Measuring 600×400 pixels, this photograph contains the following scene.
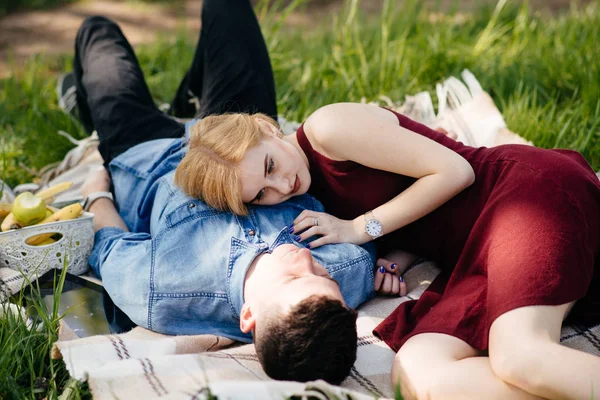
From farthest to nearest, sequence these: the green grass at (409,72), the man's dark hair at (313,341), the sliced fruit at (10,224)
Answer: the green grass at (409,72)
the sliced fruit at (10,224)
the man's dark hair at (313,341)

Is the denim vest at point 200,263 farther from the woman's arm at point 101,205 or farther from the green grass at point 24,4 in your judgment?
the green grass at point 24,4

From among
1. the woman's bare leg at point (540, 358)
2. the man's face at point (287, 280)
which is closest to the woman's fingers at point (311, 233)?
the man's face at point (287, 280)

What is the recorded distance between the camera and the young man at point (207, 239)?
6.20 feet

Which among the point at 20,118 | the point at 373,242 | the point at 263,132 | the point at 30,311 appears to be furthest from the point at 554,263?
the point at 20,118

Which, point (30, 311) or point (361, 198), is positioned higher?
point (361, 198)

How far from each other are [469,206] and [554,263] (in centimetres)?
48

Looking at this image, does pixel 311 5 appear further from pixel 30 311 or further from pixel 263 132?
pixel 30 311

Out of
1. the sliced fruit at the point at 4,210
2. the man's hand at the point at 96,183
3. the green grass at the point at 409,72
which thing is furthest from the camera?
the green grass at the point at 409,72

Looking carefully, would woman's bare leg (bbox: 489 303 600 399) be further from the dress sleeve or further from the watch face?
the dress sleeve

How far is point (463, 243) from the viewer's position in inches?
95.6

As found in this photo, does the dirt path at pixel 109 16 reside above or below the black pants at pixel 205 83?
below

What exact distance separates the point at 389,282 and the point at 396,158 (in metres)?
0.48

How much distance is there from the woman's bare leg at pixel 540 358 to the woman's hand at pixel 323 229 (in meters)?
0.70

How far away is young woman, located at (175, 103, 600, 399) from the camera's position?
186 centimetres
